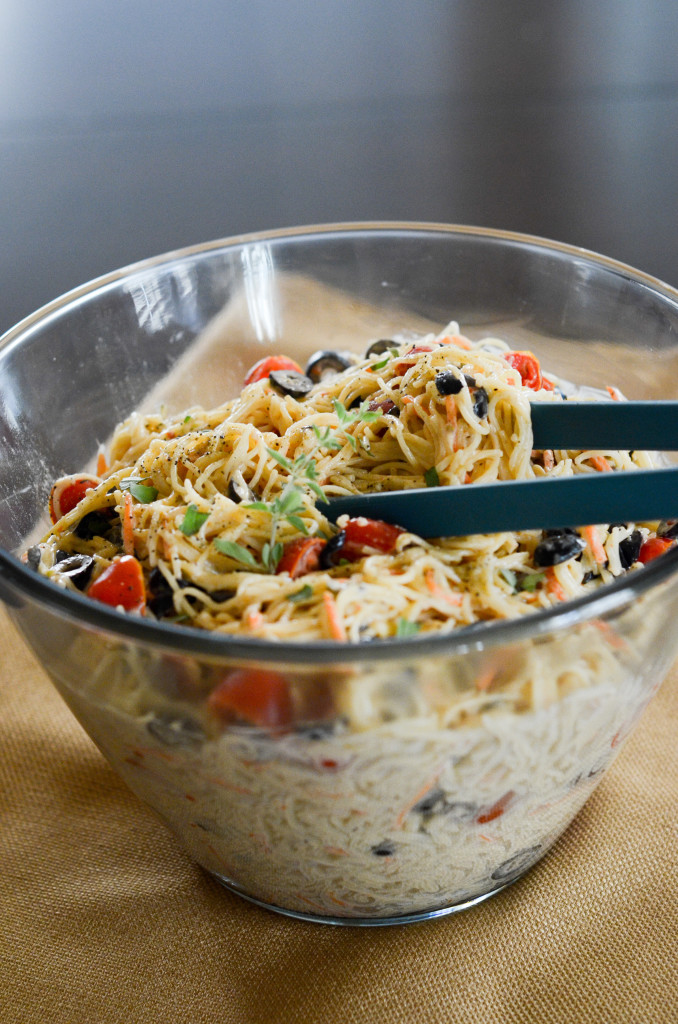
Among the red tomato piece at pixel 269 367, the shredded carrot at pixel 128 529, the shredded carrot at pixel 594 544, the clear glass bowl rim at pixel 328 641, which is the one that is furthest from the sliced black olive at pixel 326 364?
the clear glass bowl rim at pixel 328 641

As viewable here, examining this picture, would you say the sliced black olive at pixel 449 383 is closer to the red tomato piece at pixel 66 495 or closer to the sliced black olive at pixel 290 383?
the sliced black olive at pixel 290 383

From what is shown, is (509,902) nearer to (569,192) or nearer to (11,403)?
(11,403)

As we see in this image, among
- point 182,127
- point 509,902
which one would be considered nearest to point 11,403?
point 509,902

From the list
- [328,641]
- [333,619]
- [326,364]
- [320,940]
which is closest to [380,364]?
[326,364]

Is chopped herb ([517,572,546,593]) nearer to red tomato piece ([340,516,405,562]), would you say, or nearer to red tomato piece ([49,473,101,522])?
red tomato piece ([340,516,405,562])

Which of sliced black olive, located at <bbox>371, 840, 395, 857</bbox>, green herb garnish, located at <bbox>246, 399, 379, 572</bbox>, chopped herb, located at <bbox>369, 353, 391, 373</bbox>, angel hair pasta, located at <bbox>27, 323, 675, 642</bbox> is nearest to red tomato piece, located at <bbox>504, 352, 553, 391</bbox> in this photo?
angel hair pasta, located at <bbox>27, 323, 675, 642</bbox>

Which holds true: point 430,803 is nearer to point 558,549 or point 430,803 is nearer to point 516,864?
point 516,864
